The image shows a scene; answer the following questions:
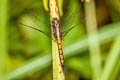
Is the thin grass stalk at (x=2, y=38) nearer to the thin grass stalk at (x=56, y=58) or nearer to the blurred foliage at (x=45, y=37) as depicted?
the blurred foliage at (x=45, y=37)

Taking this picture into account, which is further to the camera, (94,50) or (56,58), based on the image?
(94,50)

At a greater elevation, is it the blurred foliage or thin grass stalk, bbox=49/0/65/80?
the blurred foliage

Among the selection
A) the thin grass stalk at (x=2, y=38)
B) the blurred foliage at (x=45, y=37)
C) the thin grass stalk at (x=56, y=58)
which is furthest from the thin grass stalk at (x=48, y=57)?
the thin grass stalk at (x=56, y=58)

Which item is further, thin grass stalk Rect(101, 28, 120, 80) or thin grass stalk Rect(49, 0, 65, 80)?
thin grass stalk Rect(101, 28, 120, 80)

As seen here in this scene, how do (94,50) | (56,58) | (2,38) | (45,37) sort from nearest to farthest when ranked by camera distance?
(56,58), (2,38), (94,50), (45,37)

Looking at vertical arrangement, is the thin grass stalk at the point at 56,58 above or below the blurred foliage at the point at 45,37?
below

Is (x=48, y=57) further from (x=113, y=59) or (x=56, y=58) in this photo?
(x=56, y=58)

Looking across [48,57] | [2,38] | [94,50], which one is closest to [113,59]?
[94,50]

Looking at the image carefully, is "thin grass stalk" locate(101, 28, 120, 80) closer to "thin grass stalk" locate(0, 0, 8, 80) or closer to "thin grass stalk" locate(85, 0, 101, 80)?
"thin grass stalk" locate(85, 0, 101, 80)

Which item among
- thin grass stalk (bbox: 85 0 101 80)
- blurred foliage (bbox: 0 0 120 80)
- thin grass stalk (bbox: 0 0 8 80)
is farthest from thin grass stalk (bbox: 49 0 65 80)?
blurred foliage (bbox: 0 0 120 80)

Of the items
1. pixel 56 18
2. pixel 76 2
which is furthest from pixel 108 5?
pixel 56 18

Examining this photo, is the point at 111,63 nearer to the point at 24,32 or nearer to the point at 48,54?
the point at 48,54

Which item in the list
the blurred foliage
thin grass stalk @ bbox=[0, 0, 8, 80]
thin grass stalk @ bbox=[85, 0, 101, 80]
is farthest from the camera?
the blurred foliage

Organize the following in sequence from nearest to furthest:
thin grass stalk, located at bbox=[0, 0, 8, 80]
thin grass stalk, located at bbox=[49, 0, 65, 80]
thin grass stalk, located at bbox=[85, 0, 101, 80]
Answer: thin grass stalk, located at bbox=[49, 0, 65, 80] → thin grass stalk, located at bbox=[0, 0, 8, 80] → thin grass stalk, located at bbox=[85, 0, 101, 80]
